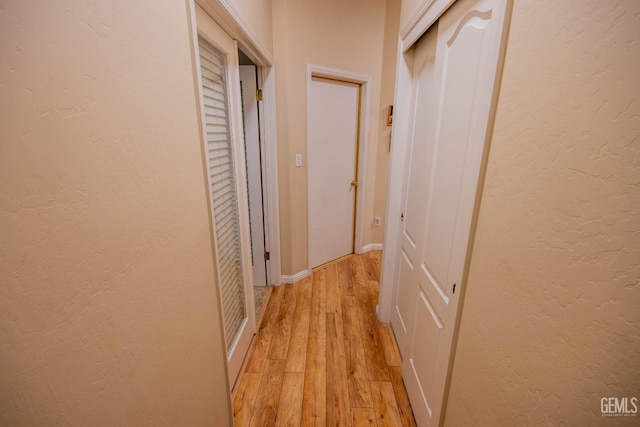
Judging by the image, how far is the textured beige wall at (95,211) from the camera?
1.30ft

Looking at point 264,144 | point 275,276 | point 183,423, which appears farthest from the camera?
point 275,276

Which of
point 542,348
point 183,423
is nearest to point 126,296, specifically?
point 183,423

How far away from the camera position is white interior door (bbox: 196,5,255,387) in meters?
1.32

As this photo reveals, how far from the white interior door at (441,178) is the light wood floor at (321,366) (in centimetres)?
18

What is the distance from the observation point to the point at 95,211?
0.52m

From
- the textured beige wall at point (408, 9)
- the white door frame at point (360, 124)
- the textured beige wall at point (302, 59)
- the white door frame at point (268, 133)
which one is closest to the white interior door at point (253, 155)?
the white door frame at point (268, 133)

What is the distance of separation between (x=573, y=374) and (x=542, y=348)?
0.08 m

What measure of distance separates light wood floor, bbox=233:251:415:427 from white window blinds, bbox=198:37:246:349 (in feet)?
1.13

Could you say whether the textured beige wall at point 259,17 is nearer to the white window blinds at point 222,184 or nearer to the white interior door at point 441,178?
the white window blinds at point 222,184

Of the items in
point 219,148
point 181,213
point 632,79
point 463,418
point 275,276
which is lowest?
point 275,276

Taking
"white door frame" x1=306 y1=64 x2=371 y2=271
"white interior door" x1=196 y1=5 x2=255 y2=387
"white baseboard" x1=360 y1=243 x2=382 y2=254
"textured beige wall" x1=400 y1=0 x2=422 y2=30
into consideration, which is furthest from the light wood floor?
"textured beige wall" x1=400 y1=0 x2=422 y2=30

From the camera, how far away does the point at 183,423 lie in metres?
0.89

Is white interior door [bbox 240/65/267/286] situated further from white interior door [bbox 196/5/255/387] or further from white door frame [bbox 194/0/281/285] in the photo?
white interior door [bbox 196/5/255/387]

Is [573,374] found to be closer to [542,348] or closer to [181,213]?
[542,348]
